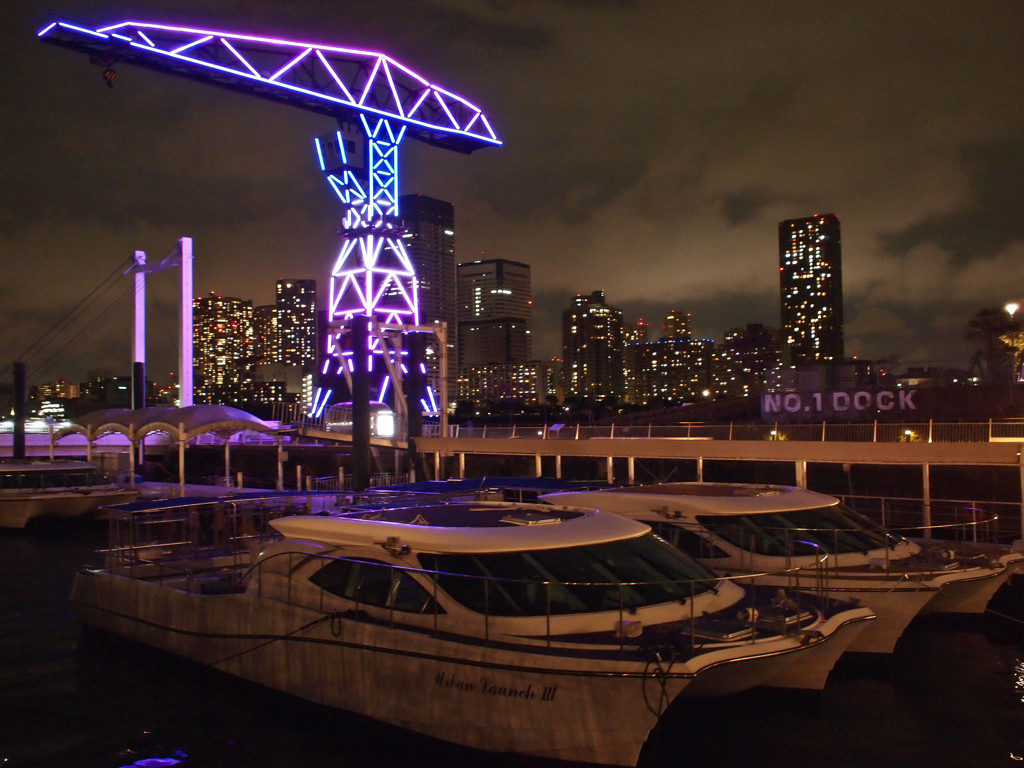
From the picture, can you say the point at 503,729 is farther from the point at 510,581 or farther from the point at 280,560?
the point at 280,560

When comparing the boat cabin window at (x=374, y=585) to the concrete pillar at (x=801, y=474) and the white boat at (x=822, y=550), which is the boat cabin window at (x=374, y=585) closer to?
the white boat at (x=822, y=550)

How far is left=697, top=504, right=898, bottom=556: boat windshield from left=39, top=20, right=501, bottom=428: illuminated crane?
35.0 metres

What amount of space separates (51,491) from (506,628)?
2969cm

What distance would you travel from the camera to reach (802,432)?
29.7m

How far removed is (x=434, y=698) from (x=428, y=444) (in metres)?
26.0

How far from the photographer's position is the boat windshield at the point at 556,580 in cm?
978

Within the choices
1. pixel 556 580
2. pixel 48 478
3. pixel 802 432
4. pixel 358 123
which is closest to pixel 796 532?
pixel 556 580

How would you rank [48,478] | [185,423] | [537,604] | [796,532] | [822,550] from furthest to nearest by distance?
[185,423] < [48,478] < [796,532] < [822,550] < [537,604]

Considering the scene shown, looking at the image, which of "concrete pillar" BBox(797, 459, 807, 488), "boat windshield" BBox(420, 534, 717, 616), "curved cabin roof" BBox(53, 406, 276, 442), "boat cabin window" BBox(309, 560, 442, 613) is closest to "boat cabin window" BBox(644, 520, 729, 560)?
"boat windshield" BBox(420, 534, 717, 616)

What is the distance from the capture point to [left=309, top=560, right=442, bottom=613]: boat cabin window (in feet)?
33.9

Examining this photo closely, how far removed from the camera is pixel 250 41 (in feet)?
153

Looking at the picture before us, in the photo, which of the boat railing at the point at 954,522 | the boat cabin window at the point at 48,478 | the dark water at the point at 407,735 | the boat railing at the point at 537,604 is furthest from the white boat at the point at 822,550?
the boat cabin window at the point at 48,478

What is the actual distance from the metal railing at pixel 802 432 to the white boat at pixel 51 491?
1463cm

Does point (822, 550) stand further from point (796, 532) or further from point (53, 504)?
point (53, 504)
